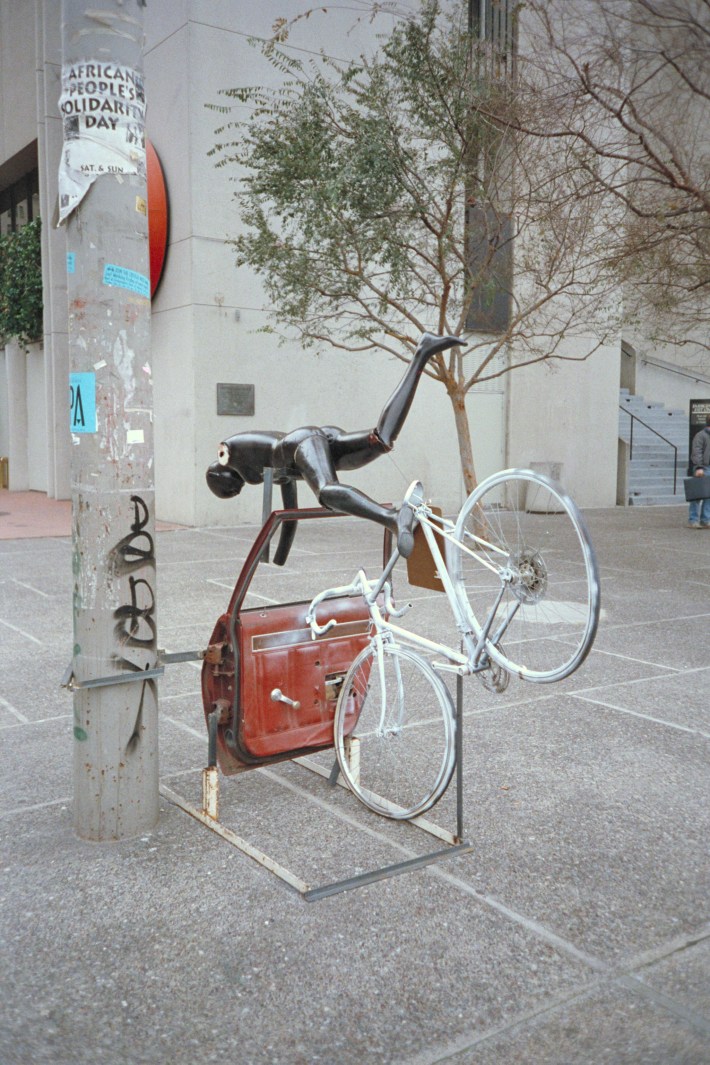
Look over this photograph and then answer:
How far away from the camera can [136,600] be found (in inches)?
148

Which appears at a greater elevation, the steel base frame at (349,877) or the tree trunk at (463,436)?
the tree trunk at (463,436)

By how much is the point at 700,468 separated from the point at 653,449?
856cm

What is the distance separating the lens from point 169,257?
15.1 metres

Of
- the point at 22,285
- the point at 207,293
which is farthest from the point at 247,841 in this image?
the point at 22,285

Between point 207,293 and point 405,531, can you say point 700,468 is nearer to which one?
point 207,293

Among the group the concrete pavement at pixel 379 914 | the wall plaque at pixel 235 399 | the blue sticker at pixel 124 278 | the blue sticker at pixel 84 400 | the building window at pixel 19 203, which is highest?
the building window at pixel 19 203

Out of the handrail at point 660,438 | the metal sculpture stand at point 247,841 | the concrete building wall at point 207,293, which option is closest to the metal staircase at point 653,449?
the handrail at point 660,438

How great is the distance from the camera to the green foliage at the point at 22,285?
63.1 ft

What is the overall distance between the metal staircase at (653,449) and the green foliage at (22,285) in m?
12.8

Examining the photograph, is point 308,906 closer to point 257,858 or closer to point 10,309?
point 257,858

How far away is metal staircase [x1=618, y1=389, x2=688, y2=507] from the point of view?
21547 mm

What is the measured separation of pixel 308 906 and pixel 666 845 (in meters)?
1.46

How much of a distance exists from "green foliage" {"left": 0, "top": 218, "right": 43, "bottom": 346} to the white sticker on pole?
16.7 metres

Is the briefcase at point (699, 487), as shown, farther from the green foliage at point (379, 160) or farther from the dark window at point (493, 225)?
the green foliage at point (379, 160)
